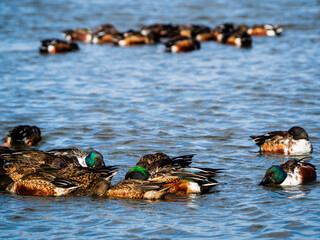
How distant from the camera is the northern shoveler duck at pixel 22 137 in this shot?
38.8ft

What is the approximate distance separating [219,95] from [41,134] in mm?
4985

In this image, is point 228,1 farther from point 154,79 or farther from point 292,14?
point 154,79

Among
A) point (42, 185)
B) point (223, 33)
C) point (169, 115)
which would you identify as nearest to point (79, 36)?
point (223, 33)

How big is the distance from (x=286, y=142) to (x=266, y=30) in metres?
15.3

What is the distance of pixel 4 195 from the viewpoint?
905 cm

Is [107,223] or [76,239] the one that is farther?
[107,223]

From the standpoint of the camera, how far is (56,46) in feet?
73.7

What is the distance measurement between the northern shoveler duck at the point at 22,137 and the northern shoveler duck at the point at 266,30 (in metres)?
15.6

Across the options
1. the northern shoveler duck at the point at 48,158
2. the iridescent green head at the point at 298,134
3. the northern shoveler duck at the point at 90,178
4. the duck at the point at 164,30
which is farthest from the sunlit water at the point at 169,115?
the duck at the point at 164,30

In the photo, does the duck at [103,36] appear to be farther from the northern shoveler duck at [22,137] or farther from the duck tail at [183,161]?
the duck tail at [183,161]

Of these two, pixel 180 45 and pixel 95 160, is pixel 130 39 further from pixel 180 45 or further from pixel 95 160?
pixel 95 160

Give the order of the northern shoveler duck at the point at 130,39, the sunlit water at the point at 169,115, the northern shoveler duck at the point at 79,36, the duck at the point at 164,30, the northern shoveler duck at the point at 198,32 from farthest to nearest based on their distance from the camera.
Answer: the duck at the point at 164,30, the northern shoveler duck at the point at 79,36, the northern shoveler duck at the point at 198,32, the northern shoveler duck at the point at 130,39, the sunlit water at the point at 169,115

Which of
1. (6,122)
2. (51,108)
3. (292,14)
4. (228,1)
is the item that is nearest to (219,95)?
(51,108)

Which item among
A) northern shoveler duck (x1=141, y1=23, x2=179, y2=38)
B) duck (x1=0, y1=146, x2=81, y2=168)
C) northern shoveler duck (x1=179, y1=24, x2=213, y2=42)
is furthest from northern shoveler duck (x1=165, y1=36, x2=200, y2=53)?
duck (x1=0, y1=146, x2=81, y2=168)
